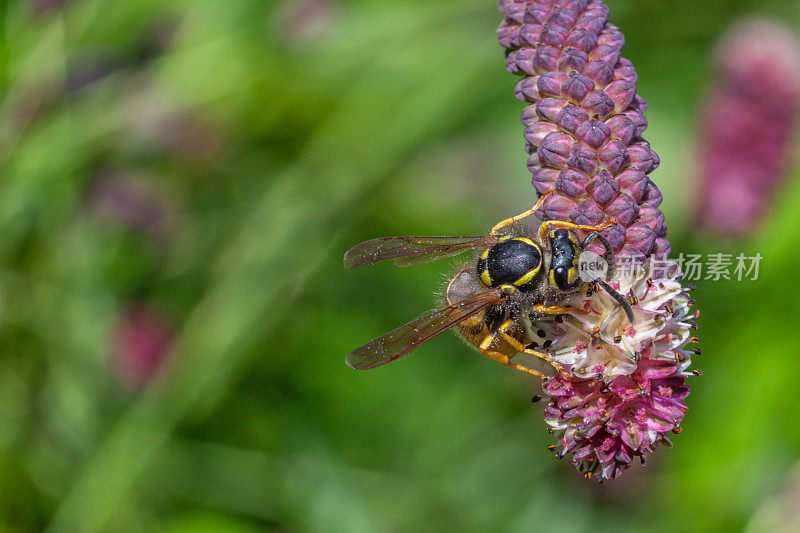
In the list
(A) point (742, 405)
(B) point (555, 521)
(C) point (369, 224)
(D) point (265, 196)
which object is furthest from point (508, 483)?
(D) point (265, 196)

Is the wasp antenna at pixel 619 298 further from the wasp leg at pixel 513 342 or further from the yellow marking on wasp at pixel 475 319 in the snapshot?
the yellow marking on wasp at pixel 475 319

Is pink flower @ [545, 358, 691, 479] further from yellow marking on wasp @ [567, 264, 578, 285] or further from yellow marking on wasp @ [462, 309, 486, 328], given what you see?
yellow marking on wasp @ [462, 309, 486, 328]

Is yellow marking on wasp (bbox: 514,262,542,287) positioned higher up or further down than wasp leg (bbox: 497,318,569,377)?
higher up

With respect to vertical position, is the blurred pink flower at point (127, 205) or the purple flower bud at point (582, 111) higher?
the purple flower bud at point (582, 111)

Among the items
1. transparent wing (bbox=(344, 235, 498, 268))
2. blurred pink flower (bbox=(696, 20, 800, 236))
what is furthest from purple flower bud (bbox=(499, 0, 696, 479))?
blurred pink flower (bbox=(696, 20, 800, 236))

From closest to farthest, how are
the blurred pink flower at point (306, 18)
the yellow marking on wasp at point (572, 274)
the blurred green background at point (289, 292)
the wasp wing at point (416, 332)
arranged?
the yellow marking on wasp at point (572, 274) < the wasp wing at point (416, 332) < the blurred green background at point (289, 292) < the blurred pink flower at point (306, 18)

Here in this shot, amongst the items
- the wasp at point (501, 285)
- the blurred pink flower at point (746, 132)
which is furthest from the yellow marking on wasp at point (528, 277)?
the blurred pink flower at point (746, 132)

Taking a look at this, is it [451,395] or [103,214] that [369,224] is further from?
[103,214]
